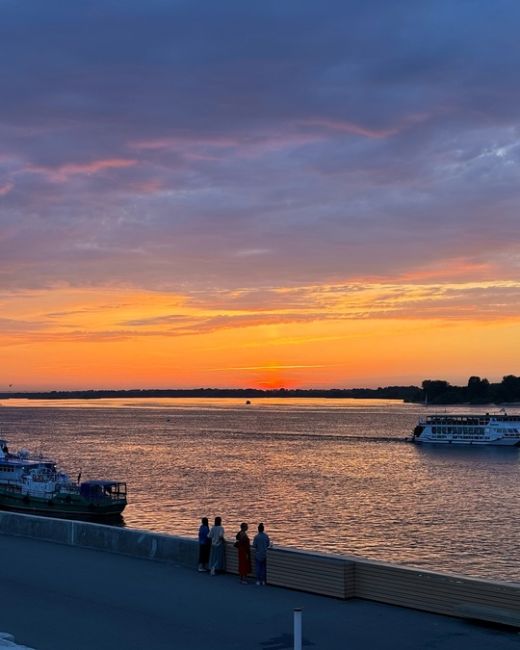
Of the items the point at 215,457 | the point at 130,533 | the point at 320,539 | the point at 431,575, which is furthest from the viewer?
the point at 215,457

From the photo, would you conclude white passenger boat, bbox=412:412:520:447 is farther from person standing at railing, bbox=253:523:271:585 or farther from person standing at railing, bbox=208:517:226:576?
person standing at railing, bbox=253:523:271:585

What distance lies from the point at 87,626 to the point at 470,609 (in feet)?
22.7

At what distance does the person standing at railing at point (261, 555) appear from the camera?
58.9ft

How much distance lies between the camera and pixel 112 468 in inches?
3716

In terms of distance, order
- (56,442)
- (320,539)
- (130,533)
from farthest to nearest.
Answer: (56,442) → (320,539) → (130,533)

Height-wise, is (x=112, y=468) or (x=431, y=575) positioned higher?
(x=431, y=575)

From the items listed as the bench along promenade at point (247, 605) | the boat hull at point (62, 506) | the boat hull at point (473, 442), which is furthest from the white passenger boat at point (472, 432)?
the bench along promenade at point (247, 605)

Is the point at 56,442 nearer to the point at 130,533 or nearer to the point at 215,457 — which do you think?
the point at 215,457

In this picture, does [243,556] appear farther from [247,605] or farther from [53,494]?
[53,494]

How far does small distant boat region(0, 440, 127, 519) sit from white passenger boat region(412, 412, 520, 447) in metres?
86.7

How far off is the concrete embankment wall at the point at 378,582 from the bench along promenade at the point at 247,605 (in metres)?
0.02

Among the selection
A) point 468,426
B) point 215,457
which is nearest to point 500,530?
point 215,457

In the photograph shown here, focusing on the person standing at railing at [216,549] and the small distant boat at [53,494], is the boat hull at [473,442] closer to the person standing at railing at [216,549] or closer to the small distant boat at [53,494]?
the small distant boat at [53,494]

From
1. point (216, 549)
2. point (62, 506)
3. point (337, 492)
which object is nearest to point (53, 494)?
point (62, 506)
